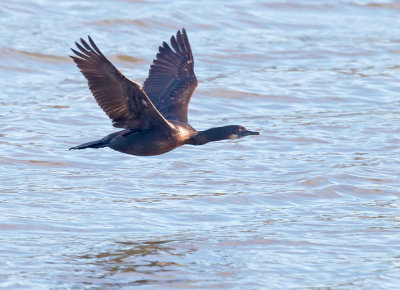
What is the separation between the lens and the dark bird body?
22.9ft

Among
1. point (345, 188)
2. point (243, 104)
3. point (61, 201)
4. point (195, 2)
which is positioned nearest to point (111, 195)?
point (61, 201)

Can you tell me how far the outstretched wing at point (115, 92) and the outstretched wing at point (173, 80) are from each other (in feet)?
3.34

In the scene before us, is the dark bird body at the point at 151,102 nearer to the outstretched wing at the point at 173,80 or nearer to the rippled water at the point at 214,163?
the outstretched wing at the point at 173,80

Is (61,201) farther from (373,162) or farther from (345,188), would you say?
(373,162)

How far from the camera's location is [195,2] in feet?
56.9

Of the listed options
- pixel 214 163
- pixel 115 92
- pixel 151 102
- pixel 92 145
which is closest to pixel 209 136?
pixel 151 102

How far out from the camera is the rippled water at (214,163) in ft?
22.4

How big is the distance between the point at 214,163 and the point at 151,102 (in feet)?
8.12

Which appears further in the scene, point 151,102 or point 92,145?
point 92,145

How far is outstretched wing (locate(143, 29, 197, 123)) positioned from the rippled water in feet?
2.72

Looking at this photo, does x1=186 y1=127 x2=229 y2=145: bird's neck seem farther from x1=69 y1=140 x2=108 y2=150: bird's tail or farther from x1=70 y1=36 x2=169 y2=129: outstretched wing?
x1=69 y1=140 x2=108 y2=150: bird's tail

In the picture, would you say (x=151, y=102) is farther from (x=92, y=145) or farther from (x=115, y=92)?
(x=92, y=145)

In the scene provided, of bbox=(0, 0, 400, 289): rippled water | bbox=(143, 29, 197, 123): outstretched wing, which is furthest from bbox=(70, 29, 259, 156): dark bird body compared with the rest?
bbox=(0, 0, 400, 289): rippled water

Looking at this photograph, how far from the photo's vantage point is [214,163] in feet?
31.9
